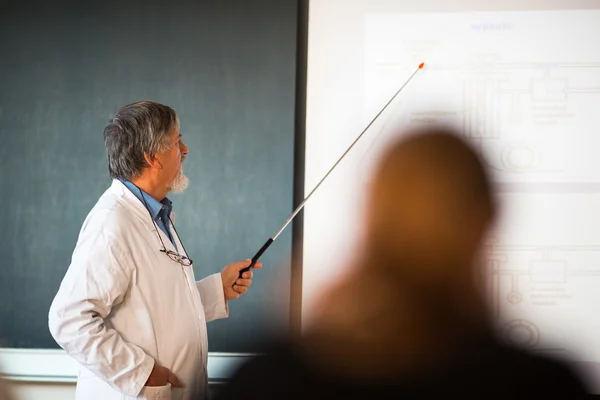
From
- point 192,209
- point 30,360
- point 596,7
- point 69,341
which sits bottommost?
point 30,360

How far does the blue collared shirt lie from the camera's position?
2.03 m

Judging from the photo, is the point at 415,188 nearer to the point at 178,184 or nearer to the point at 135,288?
the point at 135,288

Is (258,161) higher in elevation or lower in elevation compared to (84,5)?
lower

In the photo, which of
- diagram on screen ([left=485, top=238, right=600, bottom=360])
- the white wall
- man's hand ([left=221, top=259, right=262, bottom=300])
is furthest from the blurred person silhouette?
the white wall

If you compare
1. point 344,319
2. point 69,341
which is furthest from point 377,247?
point 69,341

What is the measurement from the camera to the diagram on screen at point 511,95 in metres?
2.70

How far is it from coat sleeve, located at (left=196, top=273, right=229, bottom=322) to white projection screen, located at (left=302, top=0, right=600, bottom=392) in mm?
552

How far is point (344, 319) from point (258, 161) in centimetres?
223

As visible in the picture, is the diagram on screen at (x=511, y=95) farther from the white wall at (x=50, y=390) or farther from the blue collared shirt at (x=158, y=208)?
the white wall at (x=50, y=390)

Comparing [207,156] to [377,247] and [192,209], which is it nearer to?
[192,209]

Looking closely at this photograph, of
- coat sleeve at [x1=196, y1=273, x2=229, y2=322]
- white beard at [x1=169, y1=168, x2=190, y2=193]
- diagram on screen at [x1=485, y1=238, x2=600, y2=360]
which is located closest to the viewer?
white beard at [x1=169, y1=168, x2=190, y2=193]

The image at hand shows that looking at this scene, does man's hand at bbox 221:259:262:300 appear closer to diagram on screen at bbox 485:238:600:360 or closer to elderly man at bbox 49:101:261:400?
elderly man at bbox 49:101:261:400

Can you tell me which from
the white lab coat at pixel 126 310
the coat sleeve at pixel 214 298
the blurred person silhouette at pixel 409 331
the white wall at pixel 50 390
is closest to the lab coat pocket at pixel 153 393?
the white lab coat at pixel 126 310

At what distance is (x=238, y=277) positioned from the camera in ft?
7.18
